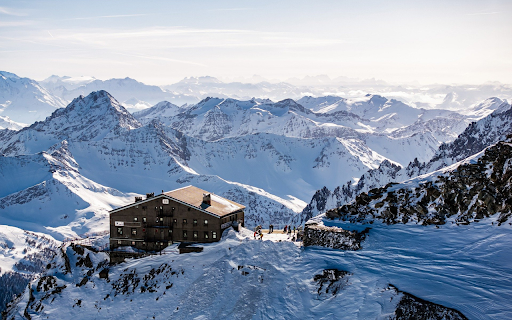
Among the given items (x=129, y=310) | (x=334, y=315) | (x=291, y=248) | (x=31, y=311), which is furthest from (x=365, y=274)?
(x=31, y=311)

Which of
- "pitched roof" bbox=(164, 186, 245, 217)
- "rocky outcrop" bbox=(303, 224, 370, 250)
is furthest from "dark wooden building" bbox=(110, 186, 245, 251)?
"rocky outcrop" bbox=(303, 224, 370, 250)

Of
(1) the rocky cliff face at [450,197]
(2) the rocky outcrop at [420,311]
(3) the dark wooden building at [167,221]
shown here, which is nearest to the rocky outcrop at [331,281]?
(2) the rocky outcrop at [420,311]

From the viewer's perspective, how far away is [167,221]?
67.4 meters

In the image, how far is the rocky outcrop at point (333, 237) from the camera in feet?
173

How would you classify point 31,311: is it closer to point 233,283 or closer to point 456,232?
point 233,283

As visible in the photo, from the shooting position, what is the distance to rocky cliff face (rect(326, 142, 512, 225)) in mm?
50844

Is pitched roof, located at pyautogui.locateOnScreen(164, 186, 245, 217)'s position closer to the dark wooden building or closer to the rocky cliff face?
the dark wooden building

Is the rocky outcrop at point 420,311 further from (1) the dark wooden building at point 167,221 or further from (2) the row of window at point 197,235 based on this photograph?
(2) the row of window at point 197,235

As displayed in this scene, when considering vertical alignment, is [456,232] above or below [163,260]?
above

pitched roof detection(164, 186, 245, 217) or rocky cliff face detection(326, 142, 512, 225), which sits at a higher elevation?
rocky cliff face detection(326, 142, 512, 225)

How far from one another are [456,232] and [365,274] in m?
12.8

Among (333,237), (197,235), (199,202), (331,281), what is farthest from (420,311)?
(199,202)

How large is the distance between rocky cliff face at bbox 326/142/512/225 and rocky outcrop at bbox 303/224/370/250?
5.61 metres

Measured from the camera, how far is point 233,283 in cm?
5019
